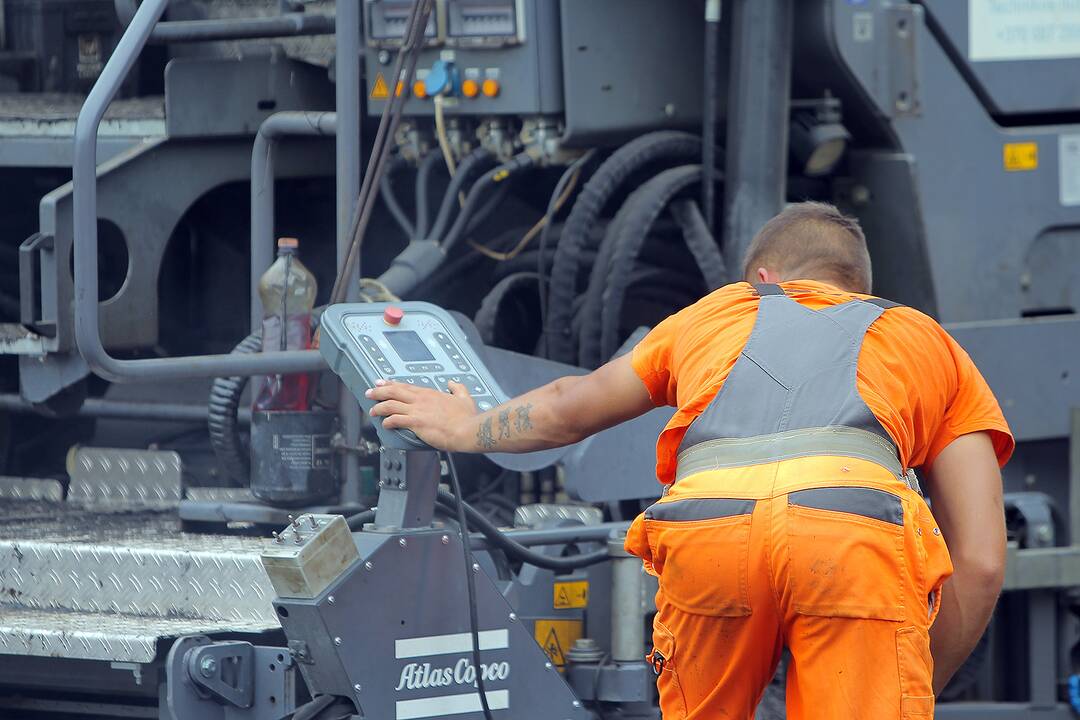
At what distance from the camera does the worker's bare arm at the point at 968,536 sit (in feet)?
8.79

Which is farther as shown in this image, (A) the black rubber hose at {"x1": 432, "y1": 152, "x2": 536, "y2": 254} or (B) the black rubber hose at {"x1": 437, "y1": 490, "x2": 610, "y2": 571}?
(A) the black rubber hose at {"x1": 432, "y1": 152, "x2": 536, "y2": 254}

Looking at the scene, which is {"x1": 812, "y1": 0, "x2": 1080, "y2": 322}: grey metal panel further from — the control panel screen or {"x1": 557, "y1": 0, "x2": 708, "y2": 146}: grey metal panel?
the control panel screen

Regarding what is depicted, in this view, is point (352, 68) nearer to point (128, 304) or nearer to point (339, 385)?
point (339, 385)

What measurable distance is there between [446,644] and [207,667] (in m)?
0.42

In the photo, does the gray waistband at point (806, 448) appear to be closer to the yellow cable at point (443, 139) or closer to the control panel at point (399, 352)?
the control panel at point (399, 352)

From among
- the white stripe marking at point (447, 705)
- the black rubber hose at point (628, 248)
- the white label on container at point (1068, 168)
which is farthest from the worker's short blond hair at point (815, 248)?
the white label on container at point (1068, 168)

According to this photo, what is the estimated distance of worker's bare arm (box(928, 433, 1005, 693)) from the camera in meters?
2.68

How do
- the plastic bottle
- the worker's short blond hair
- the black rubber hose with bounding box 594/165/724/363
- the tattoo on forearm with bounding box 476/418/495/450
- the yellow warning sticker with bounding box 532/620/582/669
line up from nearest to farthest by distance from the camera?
the worker's short blond hair
the tattoo on forearm with bounding box 476/418/495/450
the yellow warning sticker with bounding box 532/620/582/669
the plastic bottle
the black rubber hose with bounding box 594/165/724/363

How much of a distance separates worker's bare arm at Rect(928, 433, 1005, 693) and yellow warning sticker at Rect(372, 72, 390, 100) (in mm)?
2127

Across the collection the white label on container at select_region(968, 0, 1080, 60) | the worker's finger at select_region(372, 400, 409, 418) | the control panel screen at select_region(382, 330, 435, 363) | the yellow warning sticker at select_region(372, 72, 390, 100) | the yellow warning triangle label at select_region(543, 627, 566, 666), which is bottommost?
the yellow warning triangle label at select_region(543, 627, 566, 666)

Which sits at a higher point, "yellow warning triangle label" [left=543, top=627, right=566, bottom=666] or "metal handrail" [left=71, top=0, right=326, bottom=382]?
"metal handrail" [left=71, top=0, right=326, bottom=382]

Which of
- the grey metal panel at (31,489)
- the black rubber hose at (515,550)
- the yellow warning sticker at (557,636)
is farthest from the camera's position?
the grey metal panel at (31,489)

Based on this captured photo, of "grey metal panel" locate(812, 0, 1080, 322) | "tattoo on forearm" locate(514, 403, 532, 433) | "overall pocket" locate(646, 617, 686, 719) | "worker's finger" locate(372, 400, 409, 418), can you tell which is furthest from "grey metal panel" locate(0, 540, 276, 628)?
"grey metal panel" locate(812, 0, 1080, 322)

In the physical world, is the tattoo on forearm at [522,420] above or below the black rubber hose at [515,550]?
above
